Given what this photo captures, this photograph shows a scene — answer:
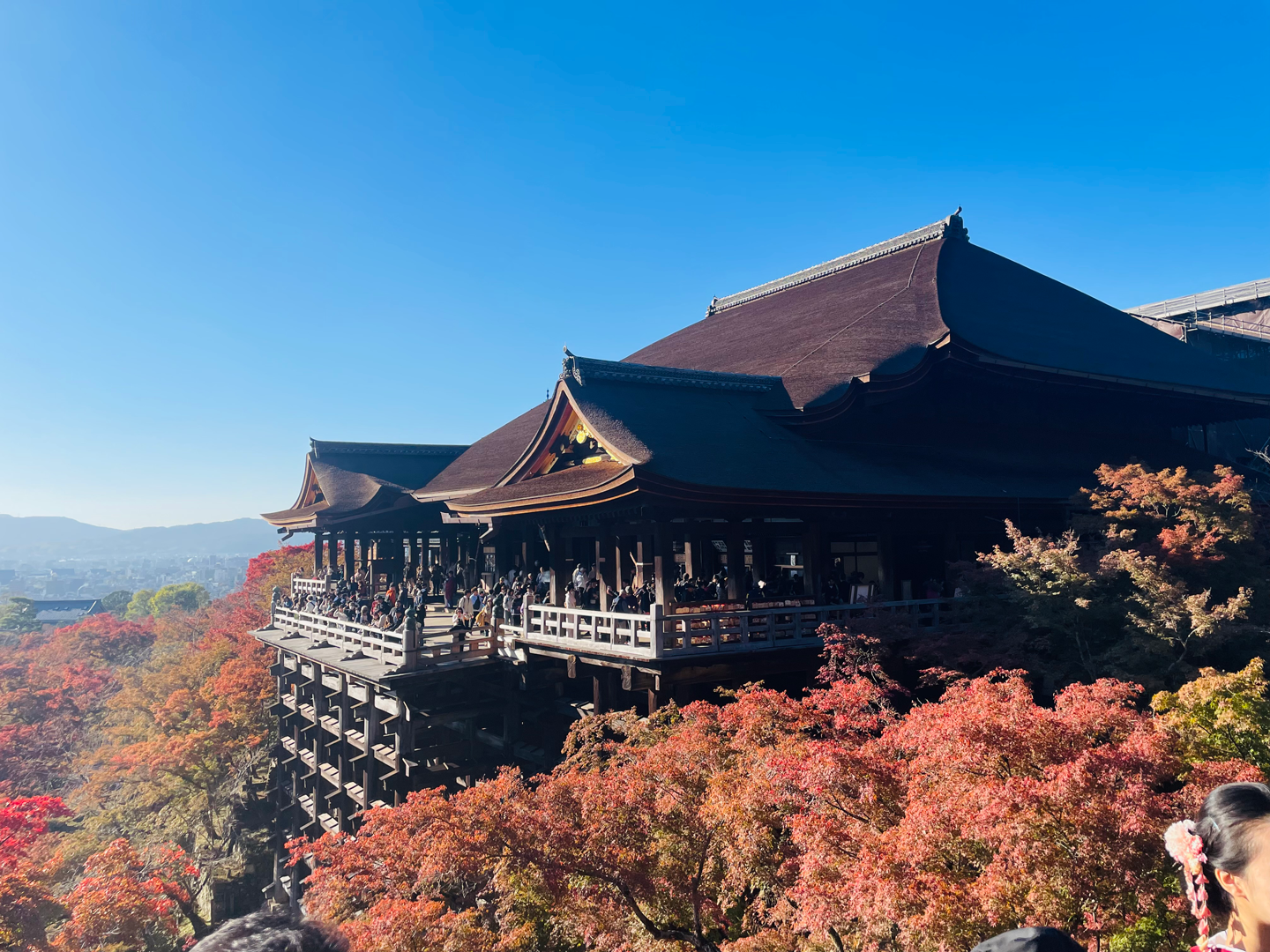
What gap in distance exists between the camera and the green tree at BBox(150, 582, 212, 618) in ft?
358

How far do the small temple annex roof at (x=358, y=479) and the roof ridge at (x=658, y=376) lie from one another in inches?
489

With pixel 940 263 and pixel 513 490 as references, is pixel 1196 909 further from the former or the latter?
pixel 940 263

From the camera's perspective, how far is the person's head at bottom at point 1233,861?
2.51 m

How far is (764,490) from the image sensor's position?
13.0 meters

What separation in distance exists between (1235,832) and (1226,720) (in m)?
5.92

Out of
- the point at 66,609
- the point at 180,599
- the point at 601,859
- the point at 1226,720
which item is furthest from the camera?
the point at 66,609

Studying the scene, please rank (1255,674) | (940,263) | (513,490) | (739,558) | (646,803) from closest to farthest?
(1255,674), (646,803), (739,558), (513,490), (940,263)

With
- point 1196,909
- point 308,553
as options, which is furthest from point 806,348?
point 308,553

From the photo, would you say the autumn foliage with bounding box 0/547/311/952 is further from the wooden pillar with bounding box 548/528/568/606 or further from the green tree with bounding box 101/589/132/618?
the green tree with bounding box 101/589/132/618

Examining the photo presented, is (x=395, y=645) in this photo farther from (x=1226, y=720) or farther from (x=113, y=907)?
(x=1226, y=720)

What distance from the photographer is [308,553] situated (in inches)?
2149

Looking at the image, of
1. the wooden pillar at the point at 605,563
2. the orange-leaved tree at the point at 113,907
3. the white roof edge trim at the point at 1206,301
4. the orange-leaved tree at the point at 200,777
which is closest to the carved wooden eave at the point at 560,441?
the wooden pillar at the point at 605,563

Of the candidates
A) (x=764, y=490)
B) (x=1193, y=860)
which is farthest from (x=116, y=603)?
(x=1193, y=860)

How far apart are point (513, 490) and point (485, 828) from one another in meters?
8.74
